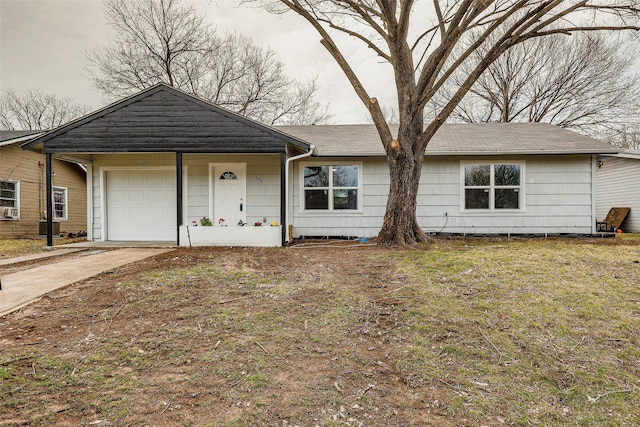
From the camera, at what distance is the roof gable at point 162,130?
333 inches

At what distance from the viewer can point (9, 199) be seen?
12.7m

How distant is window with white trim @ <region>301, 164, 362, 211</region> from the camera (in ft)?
32.9

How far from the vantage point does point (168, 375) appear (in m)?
2.57

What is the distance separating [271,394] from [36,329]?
270 centimetres

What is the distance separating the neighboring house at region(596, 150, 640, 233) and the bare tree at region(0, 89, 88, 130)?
3440 centimetres

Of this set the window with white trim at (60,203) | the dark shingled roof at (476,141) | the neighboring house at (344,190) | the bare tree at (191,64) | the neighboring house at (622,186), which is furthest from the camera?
the bare tree at (191,64)

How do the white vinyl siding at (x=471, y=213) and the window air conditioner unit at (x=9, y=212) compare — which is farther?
the window air conditioner unit at (x=9, y=212)

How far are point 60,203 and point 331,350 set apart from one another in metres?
16.7

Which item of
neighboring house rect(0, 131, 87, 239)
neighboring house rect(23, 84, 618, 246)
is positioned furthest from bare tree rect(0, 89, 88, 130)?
neighboring house rect(23, 84, 618, 246)

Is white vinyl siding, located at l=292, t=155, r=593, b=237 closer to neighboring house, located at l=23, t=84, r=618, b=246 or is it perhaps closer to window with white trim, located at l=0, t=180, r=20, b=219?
neighboring house, located at l=23, t=84, r=618, b=246

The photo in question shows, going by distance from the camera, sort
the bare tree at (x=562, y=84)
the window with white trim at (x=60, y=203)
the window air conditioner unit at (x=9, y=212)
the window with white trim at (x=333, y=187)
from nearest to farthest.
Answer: the window with white trim at (x=333, y=187) < the window air conditioner unit at (x=9, y=212) < the window with white trim at (x=60, y=203) < the bare tree at (x=562, y=84)

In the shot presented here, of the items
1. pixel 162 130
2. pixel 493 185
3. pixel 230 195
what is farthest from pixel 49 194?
pixel 493 185

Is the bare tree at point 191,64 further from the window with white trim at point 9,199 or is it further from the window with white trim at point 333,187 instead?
the window with white trim at point 333,187

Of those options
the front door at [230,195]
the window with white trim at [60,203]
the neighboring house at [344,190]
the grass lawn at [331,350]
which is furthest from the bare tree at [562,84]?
the window with white trim at [60,203]
